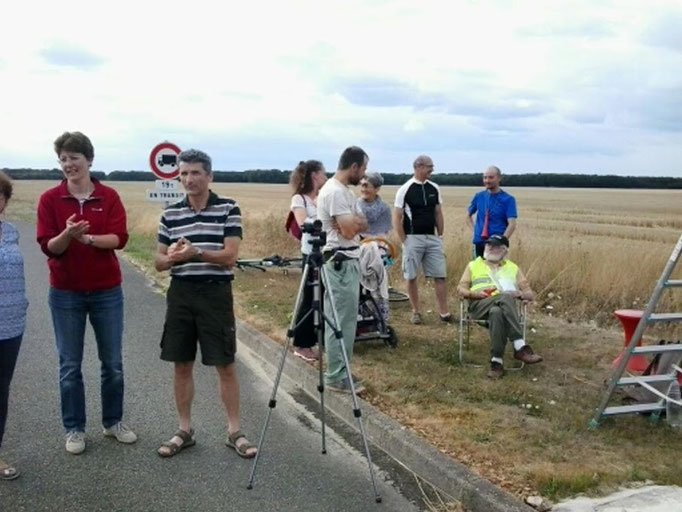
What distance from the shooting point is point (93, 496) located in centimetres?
412

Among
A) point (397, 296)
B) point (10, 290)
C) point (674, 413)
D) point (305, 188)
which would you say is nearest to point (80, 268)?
point (10, 290)

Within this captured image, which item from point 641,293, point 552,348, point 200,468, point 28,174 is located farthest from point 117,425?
point 28,174

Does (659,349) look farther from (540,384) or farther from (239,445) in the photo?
(239,445)

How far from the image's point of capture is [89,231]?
458 cm

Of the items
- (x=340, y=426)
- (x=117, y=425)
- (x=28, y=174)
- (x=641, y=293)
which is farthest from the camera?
(x=28, y=174)

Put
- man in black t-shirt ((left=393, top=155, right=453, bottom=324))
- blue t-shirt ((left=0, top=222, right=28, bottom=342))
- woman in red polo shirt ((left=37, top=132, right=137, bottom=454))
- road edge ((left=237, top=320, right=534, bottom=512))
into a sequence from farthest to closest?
man in black t-shirt ((left=393, top=155, right=453, bottom=324)) < woman in red polo shirt ((left=37, top=132, right=137, bottom=454)) < blue t-shirt ((left=0, top=222, right=28, bottom=342)) < road edge ((left=237, top=320, right=534, bottom=512))

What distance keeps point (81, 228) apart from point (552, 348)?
5.02m

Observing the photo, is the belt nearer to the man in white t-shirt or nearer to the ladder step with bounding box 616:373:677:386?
the man in white t-shirt

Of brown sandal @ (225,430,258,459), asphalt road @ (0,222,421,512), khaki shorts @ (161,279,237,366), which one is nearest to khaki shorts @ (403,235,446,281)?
asphalt road @ (0,222,421,512)

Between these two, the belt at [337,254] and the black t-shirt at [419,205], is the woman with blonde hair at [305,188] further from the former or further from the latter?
the black t-shirt at [419,205]

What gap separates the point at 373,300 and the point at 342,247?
170cm

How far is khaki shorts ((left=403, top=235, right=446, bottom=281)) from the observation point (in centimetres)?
867

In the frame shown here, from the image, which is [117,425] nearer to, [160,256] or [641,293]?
[160,256]

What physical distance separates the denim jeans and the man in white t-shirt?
1654 millimetres
